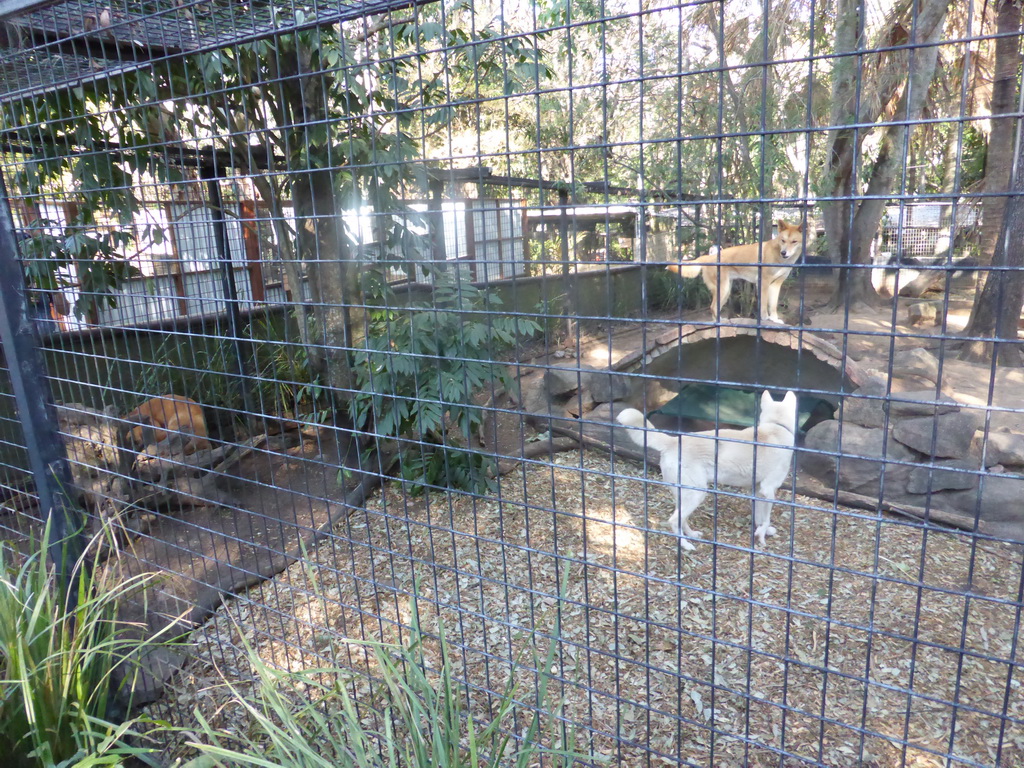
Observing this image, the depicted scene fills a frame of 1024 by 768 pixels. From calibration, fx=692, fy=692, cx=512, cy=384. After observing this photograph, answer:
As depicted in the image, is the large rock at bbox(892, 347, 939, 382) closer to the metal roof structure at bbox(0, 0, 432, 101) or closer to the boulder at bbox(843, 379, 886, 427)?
the boulder at bbox(843, 379, 886, 427)

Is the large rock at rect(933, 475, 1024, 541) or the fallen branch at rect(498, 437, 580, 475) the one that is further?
the fallen branch at rect(498, 437, 580, 475)

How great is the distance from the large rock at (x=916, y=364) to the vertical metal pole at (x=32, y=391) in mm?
A: 5627

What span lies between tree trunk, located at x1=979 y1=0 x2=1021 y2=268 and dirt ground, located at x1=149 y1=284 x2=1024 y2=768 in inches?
168

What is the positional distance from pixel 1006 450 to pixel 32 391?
5.26 m

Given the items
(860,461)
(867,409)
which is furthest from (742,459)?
(867,409)

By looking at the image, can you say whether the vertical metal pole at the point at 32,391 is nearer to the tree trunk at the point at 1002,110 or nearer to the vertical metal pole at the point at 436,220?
the vertical metal pole at the point at 436,220

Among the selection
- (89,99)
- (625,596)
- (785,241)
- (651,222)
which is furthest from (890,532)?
(651,222)

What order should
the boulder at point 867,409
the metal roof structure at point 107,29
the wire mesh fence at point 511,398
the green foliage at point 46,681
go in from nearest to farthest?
1. the wire mesh fence at point 511,398
2. the green foliage at point 46,681
3. the metal roof structure at point 107,29
4. the boulder at point 867,409

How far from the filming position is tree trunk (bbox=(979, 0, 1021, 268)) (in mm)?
6277

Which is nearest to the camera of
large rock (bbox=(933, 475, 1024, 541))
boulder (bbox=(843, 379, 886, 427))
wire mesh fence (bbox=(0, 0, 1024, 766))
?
wire mesh fence (bbox=(0, 0, 1024, 766))

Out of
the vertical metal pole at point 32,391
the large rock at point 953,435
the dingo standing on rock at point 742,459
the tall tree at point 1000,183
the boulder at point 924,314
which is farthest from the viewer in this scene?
the boulder at point 924,314

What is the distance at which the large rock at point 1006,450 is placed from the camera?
170 inches

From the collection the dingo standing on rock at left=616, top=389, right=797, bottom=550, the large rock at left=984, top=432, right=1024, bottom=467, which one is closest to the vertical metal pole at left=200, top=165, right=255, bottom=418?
the dingo standing on rock at left=616, top=389, right=797, bottom=550

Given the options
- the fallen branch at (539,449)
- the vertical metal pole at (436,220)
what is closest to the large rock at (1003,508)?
the fallen branch at (539,449)
